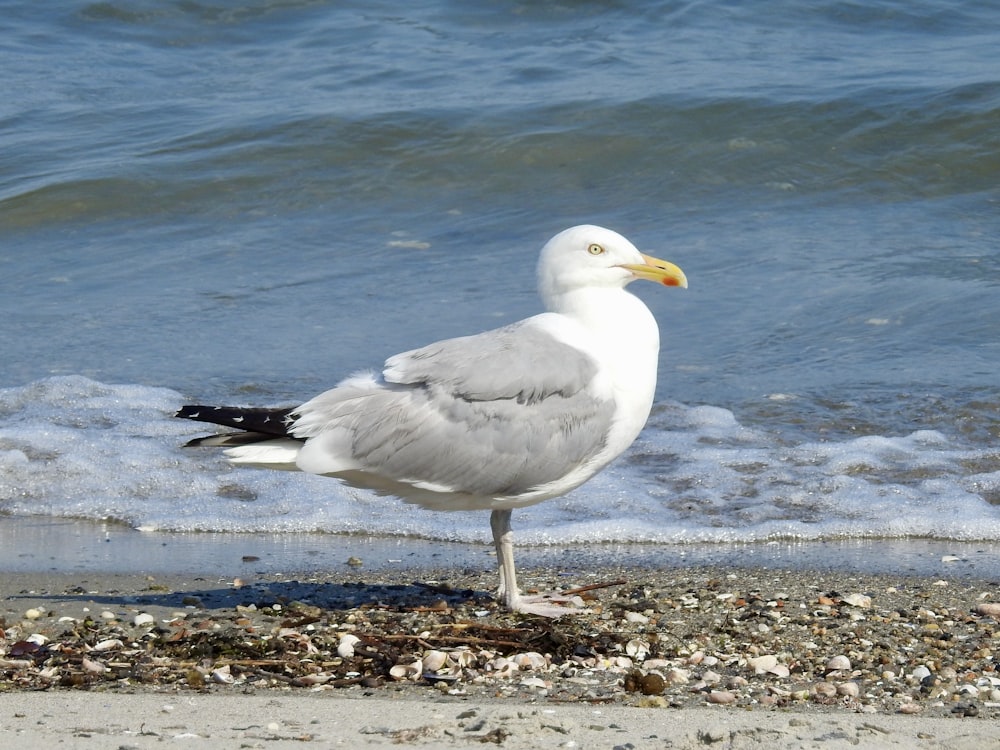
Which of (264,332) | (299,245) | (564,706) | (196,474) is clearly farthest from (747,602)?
(299,245)

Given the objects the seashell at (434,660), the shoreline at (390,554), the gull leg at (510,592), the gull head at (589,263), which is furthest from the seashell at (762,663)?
the gull head at (589,263)

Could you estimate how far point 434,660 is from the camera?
4.37 metres

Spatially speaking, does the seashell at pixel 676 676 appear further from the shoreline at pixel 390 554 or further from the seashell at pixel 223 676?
the shoreline at pixel 390 554

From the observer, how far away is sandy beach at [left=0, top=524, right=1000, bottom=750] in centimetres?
357

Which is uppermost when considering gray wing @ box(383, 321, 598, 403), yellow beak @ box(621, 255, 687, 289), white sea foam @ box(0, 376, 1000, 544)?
yellow beak @ box(621, 255, 687, 289)

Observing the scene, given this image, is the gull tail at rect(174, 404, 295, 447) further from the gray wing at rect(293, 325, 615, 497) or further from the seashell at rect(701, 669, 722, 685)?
the seashell at rect(701, 669, 722, 685)

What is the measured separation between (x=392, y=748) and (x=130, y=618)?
179cm

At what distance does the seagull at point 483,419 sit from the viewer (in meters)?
4.90

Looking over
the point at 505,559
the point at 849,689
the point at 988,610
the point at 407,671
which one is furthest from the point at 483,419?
the point at 988,610

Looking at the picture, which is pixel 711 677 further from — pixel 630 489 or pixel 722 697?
pixel 630 489

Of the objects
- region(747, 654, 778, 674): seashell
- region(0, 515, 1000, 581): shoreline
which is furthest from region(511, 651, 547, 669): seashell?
region(0, 515, 1000, 581): shoreline

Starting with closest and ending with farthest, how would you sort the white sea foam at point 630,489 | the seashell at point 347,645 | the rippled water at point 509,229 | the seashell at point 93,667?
the seashell at point 93,667
the seashell at point 347,645
the white sea foam at point 630,489
the rippled water at point 509,229

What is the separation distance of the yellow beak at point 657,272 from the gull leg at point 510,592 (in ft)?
3.26

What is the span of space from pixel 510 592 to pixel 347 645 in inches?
31.9
